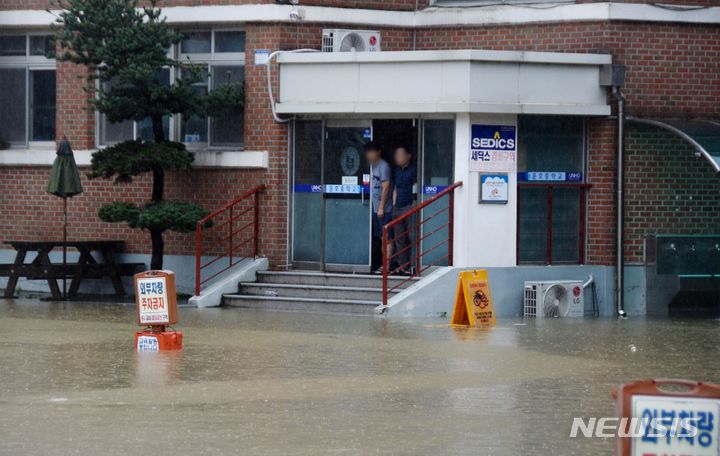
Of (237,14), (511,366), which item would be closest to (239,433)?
(511,366)

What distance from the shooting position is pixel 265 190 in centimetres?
2217

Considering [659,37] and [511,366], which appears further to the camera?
[659,37]

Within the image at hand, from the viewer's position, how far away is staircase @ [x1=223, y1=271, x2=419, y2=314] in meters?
20.5

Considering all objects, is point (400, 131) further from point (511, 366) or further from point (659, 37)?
point (511, 366)

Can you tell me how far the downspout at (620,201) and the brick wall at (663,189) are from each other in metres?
0.22

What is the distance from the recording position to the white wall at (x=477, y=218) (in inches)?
811

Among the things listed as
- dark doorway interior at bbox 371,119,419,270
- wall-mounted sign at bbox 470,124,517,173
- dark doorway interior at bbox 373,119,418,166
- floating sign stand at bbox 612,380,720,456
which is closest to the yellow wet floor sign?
wall-mounted sign at bbox 470,124,517,173

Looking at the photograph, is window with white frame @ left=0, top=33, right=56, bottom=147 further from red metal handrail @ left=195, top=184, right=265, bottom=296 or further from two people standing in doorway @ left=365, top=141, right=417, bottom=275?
two people standing in doorway @ left=365, top=141, right=417, bottom=275

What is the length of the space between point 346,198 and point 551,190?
307cm

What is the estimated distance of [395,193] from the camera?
2136cm

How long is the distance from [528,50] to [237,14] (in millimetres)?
4455

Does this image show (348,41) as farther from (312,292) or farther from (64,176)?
(64,176)

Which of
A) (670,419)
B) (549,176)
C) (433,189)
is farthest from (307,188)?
(670,419)

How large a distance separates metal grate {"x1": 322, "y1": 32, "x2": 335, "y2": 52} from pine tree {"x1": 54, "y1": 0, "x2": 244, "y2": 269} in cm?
150
